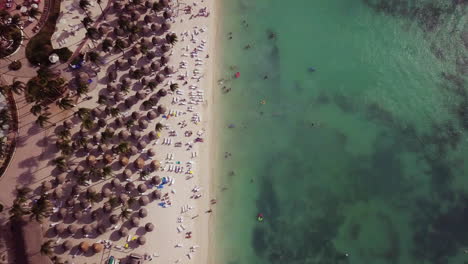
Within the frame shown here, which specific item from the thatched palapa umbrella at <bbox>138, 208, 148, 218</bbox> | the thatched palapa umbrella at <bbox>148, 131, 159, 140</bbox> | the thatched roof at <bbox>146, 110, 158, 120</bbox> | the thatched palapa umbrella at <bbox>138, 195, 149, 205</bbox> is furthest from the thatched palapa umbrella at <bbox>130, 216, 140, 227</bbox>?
the thatched roof at <bbox>146, 110, 158, 120</bbox>

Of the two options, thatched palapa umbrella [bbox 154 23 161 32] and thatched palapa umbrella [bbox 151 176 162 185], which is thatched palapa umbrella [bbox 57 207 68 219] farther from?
thatched palapa umbrella [bbox 154 23 161 32]

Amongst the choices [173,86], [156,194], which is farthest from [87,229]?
[173,86]

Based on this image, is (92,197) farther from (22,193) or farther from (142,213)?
(22,193)

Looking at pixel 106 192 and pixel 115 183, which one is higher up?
pixel 115 183

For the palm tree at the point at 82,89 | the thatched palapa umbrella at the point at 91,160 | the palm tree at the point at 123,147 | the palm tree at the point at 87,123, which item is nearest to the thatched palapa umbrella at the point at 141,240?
the palm tree at the point at 123,147

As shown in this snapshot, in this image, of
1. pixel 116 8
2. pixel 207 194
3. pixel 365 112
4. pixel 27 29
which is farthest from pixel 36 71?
pixel 365 112
